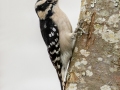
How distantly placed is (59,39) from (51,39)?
5 centimetres

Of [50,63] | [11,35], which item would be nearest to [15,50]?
[11,35]

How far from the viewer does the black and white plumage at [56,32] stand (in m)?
2.02

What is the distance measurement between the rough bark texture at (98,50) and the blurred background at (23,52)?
1.55 feet

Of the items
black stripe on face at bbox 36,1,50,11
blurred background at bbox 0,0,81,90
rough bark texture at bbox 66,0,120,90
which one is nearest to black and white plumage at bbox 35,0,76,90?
black stripe on face at bbox 36,1,50,11

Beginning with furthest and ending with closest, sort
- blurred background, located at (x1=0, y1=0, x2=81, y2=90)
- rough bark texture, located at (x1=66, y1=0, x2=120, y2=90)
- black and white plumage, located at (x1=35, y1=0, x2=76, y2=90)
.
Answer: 1. blurred background, located at (x1=0, y1=0, x2=81, y2=90)
2. black and white plumage, located at (x1=35, y1=0, x2=76, y2=90)
3. rough bark texture, located at (x1=66, y1=0, x2=120, y2=90)

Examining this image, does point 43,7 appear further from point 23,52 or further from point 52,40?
point 23,52

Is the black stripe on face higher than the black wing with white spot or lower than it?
higher

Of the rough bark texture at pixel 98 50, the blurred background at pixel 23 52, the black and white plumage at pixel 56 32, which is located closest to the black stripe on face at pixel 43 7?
the black and white plumage at pixel 56 32

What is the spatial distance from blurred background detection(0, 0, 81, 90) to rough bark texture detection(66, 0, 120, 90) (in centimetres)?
47

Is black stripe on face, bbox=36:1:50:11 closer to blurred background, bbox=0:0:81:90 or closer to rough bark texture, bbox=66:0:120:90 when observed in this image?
blurred background, bbox=0:0:81:90

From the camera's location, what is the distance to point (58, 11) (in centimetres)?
207

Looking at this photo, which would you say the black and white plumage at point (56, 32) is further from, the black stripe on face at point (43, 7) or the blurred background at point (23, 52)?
the blurred background at point (23, 52)

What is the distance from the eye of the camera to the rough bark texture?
1672 millimetres

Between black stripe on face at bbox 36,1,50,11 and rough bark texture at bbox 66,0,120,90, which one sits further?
black stripe on face at bbox 36,1,50,11
